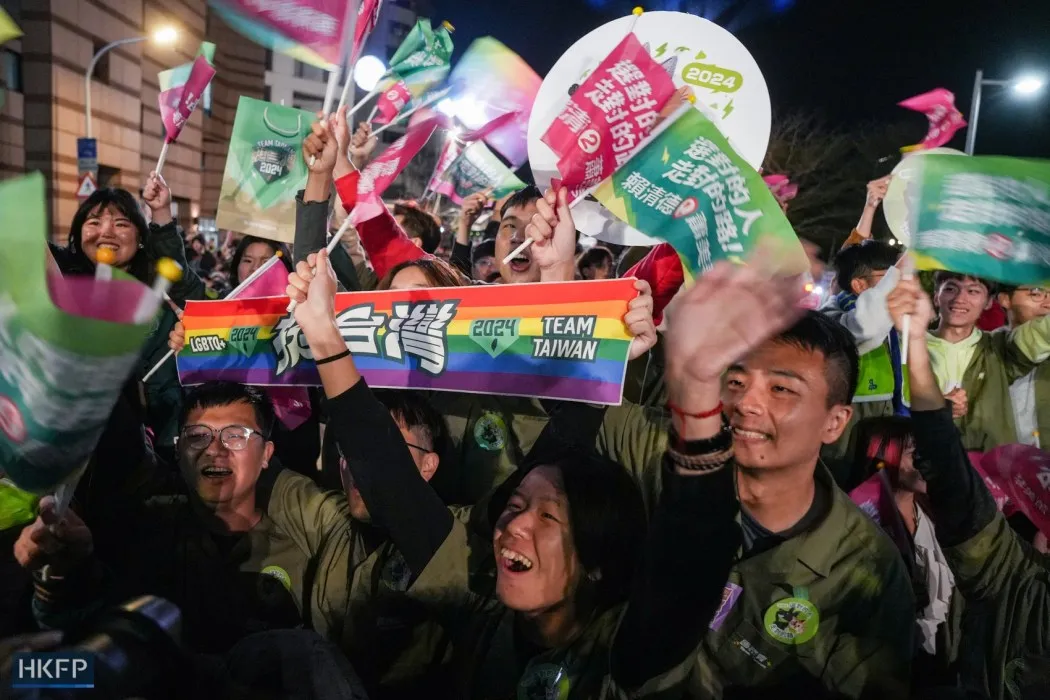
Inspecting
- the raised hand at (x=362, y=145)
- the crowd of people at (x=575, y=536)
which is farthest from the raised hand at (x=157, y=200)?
the crowd of people at (x=575, y=536)

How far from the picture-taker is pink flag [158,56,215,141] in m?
4.12

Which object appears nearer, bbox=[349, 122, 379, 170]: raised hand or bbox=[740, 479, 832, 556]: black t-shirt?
bbox=[740, 479, 832, 556]: black t-shirt

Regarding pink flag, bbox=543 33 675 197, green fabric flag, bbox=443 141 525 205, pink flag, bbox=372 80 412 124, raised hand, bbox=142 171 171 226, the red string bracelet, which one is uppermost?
pink flag, bbox=372 80 412 124

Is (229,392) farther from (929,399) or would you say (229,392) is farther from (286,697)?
(929,399)

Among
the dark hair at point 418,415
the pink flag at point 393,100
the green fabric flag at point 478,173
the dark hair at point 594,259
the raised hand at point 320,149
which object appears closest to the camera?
the dark hair at point 418,415

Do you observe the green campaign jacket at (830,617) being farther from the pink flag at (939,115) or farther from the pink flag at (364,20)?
the pink flag at (939,115)

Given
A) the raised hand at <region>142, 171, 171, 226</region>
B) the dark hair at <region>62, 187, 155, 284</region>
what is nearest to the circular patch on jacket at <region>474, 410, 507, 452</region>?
the dark hair at <region>62, 187, 155, 284</region>

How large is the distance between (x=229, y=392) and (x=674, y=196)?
5.90 feet

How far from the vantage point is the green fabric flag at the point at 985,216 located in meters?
2.04

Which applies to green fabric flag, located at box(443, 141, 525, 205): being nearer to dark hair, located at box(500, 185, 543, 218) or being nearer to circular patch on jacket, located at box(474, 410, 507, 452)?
dark hair, located at box(500, 185, 543, 218)

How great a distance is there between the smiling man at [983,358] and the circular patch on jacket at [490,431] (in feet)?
7.15

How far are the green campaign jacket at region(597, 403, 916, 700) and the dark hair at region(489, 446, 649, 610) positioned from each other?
263 millimetres

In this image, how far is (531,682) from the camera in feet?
5.71

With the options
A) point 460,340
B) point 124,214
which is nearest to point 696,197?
point 460,340
